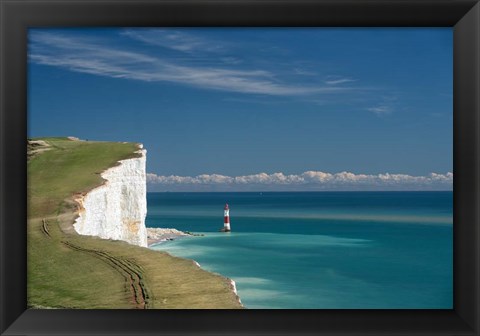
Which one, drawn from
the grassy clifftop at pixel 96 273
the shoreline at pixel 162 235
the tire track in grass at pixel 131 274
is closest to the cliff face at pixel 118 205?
the grassy clifftop at pixel 96 273

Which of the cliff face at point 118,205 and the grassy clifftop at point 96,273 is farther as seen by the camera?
the cliff face at point 118,205

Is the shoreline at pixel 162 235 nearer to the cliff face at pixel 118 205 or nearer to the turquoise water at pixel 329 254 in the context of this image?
the turquoise water at pixel 329 254

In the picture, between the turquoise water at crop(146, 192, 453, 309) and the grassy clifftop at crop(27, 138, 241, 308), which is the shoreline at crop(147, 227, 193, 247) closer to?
the turquoise water at crop(146, 192, 453, 309)

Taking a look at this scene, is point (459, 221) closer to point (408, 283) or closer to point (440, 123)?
point (408, 283)

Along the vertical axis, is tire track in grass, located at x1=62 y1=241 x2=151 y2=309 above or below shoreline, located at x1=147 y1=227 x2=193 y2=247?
above

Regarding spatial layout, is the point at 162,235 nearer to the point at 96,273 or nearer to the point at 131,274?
the point at 96,273

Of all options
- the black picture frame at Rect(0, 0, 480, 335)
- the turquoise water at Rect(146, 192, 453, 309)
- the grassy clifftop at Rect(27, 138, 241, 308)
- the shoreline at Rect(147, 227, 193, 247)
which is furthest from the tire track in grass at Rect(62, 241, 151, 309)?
the shoreline at Rect(147, 227, 193, 247)

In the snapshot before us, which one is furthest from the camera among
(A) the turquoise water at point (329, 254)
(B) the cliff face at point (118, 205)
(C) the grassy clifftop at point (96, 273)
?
(A) the turquoise water at point (329, 254)
